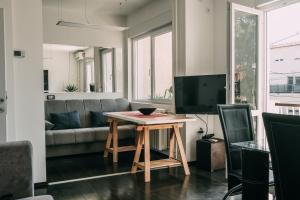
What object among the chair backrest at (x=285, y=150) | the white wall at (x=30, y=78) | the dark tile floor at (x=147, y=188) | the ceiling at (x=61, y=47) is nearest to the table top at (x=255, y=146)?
the chair backrest at (x=285, y=150)

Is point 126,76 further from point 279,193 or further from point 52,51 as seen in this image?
point 279,193

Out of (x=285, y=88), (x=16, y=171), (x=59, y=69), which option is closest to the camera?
(x=16, y=171)

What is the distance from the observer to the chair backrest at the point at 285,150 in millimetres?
1376

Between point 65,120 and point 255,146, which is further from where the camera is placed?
point 65,120

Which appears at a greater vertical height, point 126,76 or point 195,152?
point 126,76

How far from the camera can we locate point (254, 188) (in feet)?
7.00

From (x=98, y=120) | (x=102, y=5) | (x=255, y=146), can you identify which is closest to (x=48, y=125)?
(x=98, y=120)

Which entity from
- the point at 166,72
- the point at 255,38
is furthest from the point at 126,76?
the point at 255,38

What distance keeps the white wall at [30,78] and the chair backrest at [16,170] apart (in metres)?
1.41

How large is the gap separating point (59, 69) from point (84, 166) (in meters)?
2.29

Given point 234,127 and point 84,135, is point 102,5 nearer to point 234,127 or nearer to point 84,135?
point 84,135

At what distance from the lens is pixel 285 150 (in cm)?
143

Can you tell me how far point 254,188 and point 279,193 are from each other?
0.61 metres

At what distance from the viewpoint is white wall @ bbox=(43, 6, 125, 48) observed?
5.51 m
